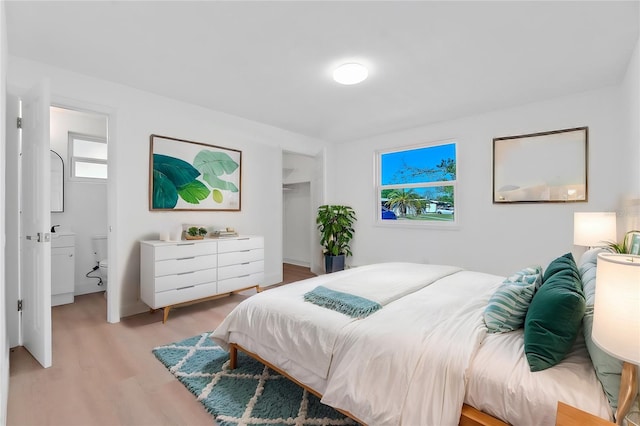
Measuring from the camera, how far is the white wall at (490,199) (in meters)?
3.02

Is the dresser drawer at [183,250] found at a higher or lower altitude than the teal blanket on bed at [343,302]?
higher

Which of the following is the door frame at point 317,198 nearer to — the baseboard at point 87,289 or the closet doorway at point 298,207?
the closet doorway at point 298,207

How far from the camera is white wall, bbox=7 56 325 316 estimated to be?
9.12 ft

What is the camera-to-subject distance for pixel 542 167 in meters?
3.38

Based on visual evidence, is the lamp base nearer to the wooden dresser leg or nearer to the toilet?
the wooden dresser leg

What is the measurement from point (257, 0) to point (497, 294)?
219 cm

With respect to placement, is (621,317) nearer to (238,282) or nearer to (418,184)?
(238,282)

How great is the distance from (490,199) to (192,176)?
3.69 meters

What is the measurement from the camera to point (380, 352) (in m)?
1.38

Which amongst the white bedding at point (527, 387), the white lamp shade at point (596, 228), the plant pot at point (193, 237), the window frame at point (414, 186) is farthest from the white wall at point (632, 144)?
the plant pot at point (193, 237)

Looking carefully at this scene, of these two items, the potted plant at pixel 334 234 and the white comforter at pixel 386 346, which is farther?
the potted plant at pixel 334 234

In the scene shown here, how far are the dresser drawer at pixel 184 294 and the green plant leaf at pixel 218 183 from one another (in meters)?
1.26

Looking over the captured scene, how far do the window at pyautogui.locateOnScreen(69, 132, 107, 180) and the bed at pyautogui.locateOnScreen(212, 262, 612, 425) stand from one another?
140 inches

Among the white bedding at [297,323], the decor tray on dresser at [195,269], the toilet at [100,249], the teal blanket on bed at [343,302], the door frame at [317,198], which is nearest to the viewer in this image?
the white bedding at [297,323]
